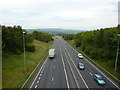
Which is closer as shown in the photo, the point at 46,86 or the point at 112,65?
the point at 46,86

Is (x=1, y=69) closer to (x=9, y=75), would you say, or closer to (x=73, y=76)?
(x=9, y=75)

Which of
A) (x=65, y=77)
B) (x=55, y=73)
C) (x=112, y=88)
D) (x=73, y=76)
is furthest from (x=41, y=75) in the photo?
(x=112, y=88)

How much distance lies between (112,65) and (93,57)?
482 inches

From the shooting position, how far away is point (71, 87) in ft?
71.1

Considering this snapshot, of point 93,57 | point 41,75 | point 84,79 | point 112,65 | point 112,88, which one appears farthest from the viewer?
point 93,57

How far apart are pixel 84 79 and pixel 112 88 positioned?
229 inches

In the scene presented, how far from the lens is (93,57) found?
4284 centimetres

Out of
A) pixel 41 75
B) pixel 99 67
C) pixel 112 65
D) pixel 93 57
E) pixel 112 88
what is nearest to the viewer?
pixel 112 88

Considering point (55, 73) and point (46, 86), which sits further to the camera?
point (55, 73)

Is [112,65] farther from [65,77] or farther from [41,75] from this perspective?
[41,75]

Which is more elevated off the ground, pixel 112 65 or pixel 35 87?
pixel 112 65

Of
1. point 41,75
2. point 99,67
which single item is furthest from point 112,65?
point 41,75

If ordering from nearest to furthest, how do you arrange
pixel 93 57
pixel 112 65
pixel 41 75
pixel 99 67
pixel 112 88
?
pixel 112 88 → pixel 41 75 → pixel 112 65 → pixel 99 67 → pixel 93 57

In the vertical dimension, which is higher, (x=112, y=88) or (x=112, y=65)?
(x=112, y=65)
